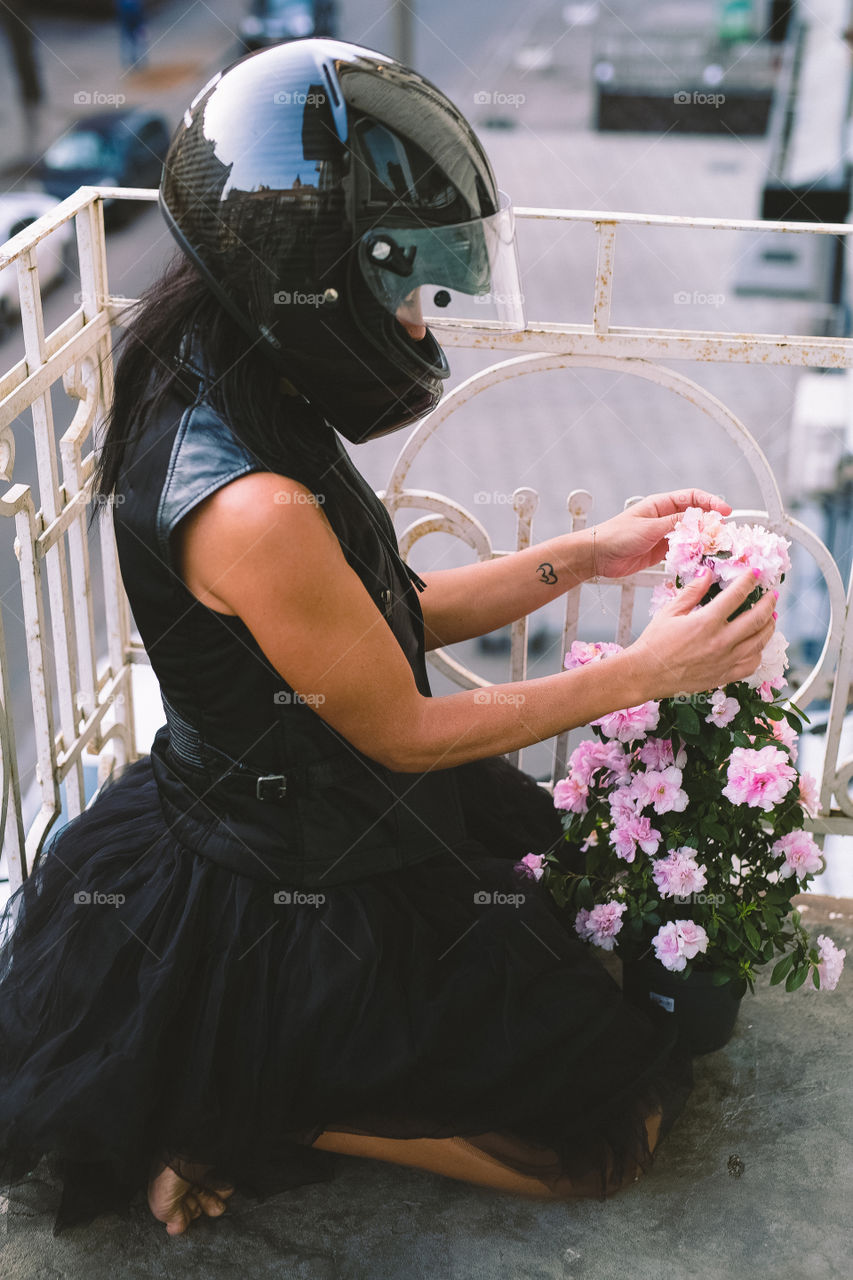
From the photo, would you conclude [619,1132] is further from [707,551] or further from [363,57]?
[363,57]

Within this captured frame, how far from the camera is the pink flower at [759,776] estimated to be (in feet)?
5.48

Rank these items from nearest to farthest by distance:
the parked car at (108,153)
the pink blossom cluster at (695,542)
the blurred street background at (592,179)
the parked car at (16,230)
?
1. the pink blossom cluster at (695,542)
2. the blurred street background at (592,179)
3. the parked car at (16,230)
4. the parked car at (108,153)

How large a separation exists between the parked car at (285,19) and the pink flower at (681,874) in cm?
1725

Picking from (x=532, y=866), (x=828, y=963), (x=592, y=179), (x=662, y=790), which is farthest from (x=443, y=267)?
(x=592, y=179)

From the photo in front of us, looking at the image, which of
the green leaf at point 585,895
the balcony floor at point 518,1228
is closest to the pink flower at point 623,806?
the green leaf at point 585,895

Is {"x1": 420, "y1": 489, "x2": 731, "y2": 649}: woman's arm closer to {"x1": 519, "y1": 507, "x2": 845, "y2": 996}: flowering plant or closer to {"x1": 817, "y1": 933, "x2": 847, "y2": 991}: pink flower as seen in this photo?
{"x1": 519, "y1": 507, "x2": 845, "y2": 996}: flowering plant

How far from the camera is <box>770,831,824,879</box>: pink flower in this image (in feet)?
5.82

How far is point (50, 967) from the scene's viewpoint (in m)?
1.65

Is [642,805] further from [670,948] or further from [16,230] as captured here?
[16,230]

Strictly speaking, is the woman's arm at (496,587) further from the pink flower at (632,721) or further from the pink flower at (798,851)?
the pink flower at (798,851)

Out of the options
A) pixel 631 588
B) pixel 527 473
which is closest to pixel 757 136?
pixel 527 473

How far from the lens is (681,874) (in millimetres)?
1740

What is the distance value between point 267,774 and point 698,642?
22.1 inches

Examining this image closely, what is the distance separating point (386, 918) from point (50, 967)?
0.44m
